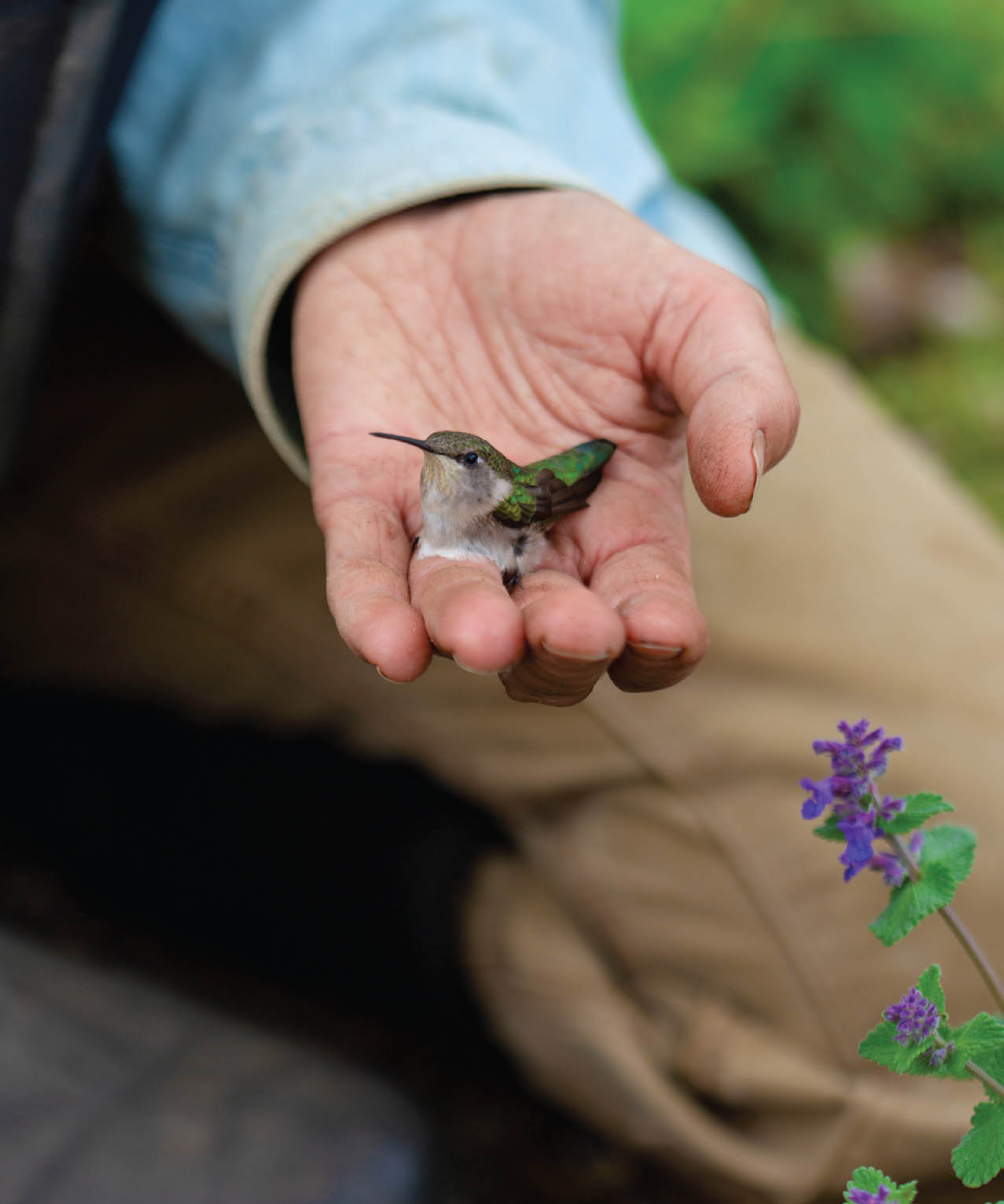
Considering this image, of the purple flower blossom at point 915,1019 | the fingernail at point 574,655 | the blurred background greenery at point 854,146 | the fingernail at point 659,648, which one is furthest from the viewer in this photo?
the blurred background greenery at point 854,146

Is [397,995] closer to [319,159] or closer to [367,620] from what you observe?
[367,620]

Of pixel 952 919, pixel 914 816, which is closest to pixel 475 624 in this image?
pixel 914 816

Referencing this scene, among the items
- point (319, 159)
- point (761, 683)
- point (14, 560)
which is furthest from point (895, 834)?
point (14, 560)

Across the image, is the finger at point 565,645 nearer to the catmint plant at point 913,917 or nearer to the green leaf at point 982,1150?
the catmint plant at point 913,917

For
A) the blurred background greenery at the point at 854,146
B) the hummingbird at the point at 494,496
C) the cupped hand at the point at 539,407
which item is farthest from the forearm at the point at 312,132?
the blurred background greenery at the point at 854,146

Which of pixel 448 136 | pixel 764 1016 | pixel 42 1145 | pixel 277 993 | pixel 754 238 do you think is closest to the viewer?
pixel 42 1145

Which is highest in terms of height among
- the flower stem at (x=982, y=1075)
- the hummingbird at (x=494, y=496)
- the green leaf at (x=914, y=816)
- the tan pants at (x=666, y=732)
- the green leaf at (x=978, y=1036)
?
the green leaf at (x=914, y=816)

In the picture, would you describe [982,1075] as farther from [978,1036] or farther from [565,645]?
[565,645]
